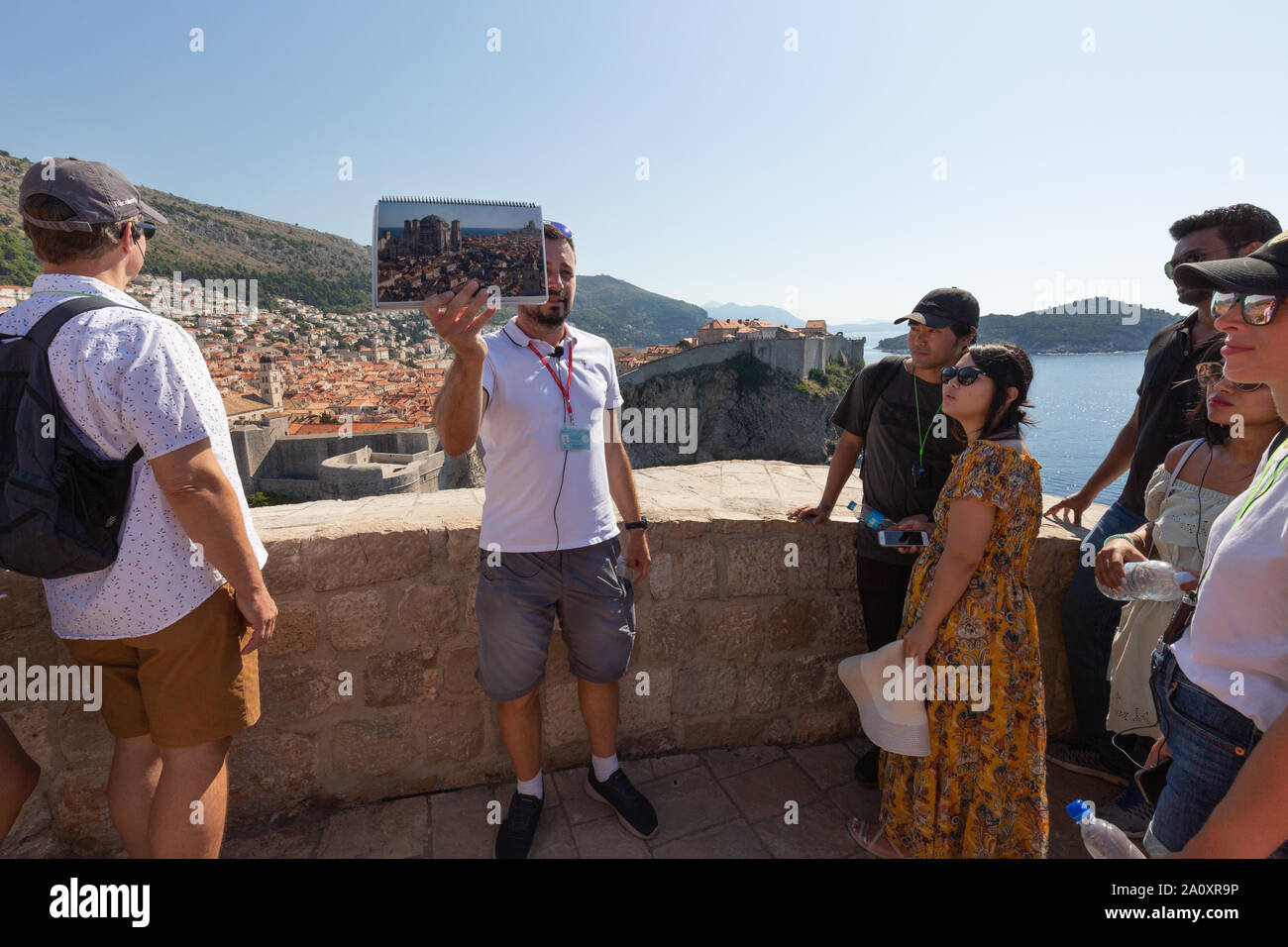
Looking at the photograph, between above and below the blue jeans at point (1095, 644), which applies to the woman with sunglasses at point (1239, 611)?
above

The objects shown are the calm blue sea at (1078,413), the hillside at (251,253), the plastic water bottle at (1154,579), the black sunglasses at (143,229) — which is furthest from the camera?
the hillside at (251,253)

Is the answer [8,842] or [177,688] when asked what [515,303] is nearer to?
[177,688]

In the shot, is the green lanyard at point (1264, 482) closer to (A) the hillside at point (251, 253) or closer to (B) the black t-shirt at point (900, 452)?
(B) the black t-shirt at point (900, 452)

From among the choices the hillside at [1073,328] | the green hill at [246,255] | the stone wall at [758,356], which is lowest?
the stone wall at [758,356]

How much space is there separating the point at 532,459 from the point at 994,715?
4.82ft

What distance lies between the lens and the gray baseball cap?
1.31 meters

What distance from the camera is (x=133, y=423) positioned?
1.28 m

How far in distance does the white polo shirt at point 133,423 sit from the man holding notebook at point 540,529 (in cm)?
56

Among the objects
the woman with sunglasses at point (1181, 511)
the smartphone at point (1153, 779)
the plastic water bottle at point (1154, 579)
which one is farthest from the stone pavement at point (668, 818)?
the plastic water bottle at point (1154, 579)

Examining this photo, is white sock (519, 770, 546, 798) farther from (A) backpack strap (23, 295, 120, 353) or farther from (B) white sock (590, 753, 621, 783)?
(A) backpack strap (23, 295, 120, 353)

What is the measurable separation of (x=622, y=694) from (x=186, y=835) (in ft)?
4.32

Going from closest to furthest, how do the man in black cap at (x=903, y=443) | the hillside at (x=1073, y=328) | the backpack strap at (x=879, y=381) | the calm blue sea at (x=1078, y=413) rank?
the man in black cap at (x=903, y=443), the backpack strap at (x=879, y=381), the calm blue sea at (x=1078, y=413), the hillside at (x=1073, y=328)

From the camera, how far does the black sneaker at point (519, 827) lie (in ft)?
6.24

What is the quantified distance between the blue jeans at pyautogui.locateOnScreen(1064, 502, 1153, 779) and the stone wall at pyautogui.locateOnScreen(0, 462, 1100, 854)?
0.28 ft
